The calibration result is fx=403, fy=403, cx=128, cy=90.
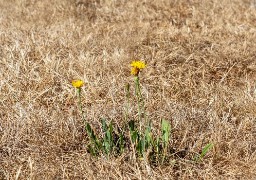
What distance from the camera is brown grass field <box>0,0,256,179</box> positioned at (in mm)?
2107

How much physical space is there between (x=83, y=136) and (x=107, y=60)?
4.34 ft

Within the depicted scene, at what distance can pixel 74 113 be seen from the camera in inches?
108

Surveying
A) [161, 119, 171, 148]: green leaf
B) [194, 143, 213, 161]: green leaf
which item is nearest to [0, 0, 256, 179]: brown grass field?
[194, 143, 213, 161]: green leaf

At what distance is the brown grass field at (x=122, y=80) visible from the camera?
2.11 meters

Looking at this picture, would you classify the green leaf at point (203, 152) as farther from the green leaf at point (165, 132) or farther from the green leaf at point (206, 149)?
the green leaf at point (165, 132)

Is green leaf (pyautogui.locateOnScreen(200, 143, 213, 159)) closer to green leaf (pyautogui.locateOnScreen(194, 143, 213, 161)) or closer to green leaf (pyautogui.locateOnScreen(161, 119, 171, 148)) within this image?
green leaf (pyautogui.locateOnScreen(194, 143, 213, 161))

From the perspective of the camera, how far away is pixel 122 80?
3176 mm

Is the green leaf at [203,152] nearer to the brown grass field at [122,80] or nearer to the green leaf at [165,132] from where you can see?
the brown grass field at [122,80]

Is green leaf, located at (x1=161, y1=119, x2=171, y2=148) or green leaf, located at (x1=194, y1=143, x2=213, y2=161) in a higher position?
green leaf, located at (x1=161, y1=119, x2=171, y2=148)

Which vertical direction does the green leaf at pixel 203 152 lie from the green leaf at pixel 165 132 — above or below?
below

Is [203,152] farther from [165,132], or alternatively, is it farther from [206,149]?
[165,132]

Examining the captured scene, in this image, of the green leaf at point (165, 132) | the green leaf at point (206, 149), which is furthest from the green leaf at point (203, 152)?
the green leaf at point (165, 132)

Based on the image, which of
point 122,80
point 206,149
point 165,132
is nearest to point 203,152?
point 206,149

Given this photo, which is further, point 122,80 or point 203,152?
point 122,80
